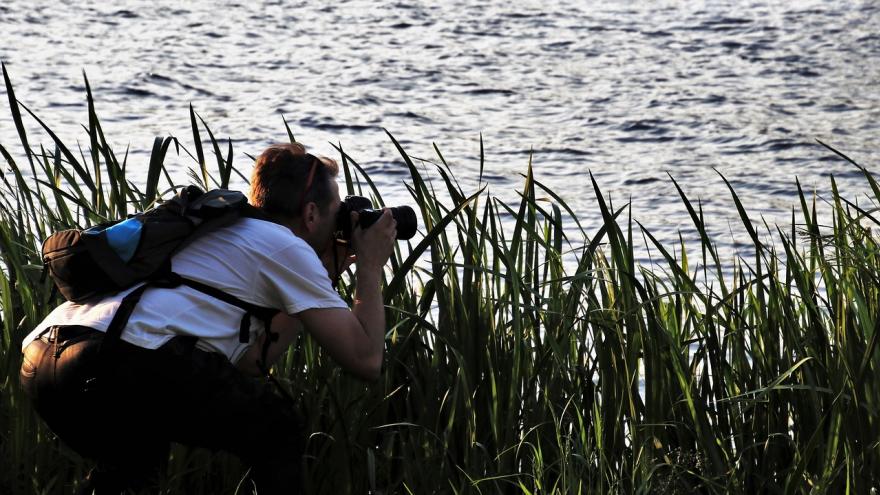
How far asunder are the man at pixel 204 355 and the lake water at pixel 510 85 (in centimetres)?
606

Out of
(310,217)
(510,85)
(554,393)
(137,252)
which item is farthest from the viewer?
(510,85)

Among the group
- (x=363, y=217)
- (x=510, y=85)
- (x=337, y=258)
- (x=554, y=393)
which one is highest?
(x=363, y=217)

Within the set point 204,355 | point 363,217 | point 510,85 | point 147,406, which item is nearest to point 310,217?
point 363,217

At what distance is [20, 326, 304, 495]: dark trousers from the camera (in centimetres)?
277

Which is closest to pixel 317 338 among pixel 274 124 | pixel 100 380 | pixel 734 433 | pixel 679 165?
pixel 100 380

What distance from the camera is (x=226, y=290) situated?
9.39 ft

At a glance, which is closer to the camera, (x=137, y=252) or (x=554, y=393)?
(x=137, y=252)

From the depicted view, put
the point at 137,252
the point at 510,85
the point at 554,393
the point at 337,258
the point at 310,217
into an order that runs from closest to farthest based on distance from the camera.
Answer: the point at 137,252 → the point at 310,217 → the point at 337,258 → the point at 554,393 → the point at 510,85

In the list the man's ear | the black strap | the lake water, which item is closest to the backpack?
the black strap

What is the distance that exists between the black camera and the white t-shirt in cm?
24

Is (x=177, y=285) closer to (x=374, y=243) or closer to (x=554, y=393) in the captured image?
(x=374, y=243)

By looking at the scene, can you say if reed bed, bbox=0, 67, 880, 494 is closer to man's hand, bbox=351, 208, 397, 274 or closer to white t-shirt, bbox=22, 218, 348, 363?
man's hand, bbox=351, 208, 397, 274

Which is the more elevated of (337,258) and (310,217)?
(310,217)

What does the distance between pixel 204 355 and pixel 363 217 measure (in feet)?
1.69
